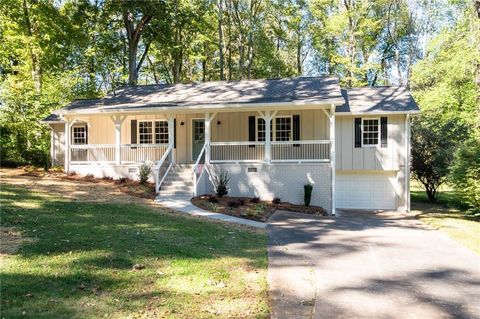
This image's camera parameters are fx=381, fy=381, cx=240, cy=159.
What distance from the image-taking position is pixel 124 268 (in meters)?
5.53

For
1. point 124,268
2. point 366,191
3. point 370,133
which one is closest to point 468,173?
Answer: point 370,133

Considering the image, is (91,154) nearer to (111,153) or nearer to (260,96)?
(111,153)

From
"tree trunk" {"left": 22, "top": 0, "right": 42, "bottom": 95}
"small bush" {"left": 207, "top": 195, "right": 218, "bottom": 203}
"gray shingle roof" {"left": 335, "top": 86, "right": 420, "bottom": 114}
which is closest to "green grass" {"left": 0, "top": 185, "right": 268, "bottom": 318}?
"small bush" {"left": 207, "top": 195, "right": 218, "bottom": 203}

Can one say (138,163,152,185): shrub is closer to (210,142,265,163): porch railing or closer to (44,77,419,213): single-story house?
(44,77,419,213): single-story house

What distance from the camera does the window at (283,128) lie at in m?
16.9

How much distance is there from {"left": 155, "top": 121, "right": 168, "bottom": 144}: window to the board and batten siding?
26.4ft

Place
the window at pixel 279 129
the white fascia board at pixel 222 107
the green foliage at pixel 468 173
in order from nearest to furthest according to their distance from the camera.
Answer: the green foliage at pixel 468 173 < the white fascia board at pixel 222 107 < the window at pixel 279 129

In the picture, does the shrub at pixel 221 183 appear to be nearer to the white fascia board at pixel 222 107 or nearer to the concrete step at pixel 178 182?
the concrete step at pixel 178 182

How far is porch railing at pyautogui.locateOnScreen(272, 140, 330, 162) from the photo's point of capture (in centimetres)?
1544

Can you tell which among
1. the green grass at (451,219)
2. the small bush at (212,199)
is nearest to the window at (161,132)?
the small bush at (212,199)

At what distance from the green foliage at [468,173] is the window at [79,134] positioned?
56.6ft

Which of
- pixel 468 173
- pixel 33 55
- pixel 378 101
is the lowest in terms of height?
pixel 468 173

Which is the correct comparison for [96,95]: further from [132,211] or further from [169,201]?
[132,211]

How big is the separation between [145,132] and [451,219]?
540 inches
